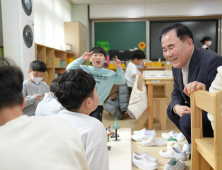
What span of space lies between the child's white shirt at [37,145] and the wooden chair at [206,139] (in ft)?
2.13

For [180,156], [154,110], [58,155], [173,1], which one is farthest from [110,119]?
[173,1]

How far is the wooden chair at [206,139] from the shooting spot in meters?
0.93

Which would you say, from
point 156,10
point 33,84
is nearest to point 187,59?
point 33,84

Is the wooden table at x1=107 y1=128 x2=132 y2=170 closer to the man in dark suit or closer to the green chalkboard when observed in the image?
the man in dark suit

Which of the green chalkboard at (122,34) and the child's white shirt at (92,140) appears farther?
the green chalkboard at (122,34)

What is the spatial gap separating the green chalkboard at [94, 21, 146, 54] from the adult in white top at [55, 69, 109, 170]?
16.9 feet

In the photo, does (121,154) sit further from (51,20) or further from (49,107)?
(51,20)

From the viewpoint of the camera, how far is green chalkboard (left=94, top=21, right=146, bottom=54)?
6.04 m

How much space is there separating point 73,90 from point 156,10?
210 inches

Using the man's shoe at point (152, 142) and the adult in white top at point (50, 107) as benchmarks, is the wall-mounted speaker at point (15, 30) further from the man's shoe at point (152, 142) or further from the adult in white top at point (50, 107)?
the man's shoe at point (152, 142)

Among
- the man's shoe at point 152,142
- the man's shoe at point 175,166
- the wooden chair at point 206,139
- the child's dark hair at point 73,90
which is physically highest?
the child's dark hair at point 73,90

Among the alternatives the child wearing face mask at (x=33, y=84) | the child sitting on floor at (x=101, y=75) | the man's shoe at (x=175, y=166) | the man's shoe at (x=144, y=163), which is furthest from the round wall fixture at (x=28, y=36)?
the man's shoe at (x=175, y=166)

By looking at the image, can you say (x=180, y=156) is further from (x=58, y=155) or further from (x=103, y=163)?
(x=58, y=155)

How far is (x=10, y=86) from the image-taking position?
503 millimetres
